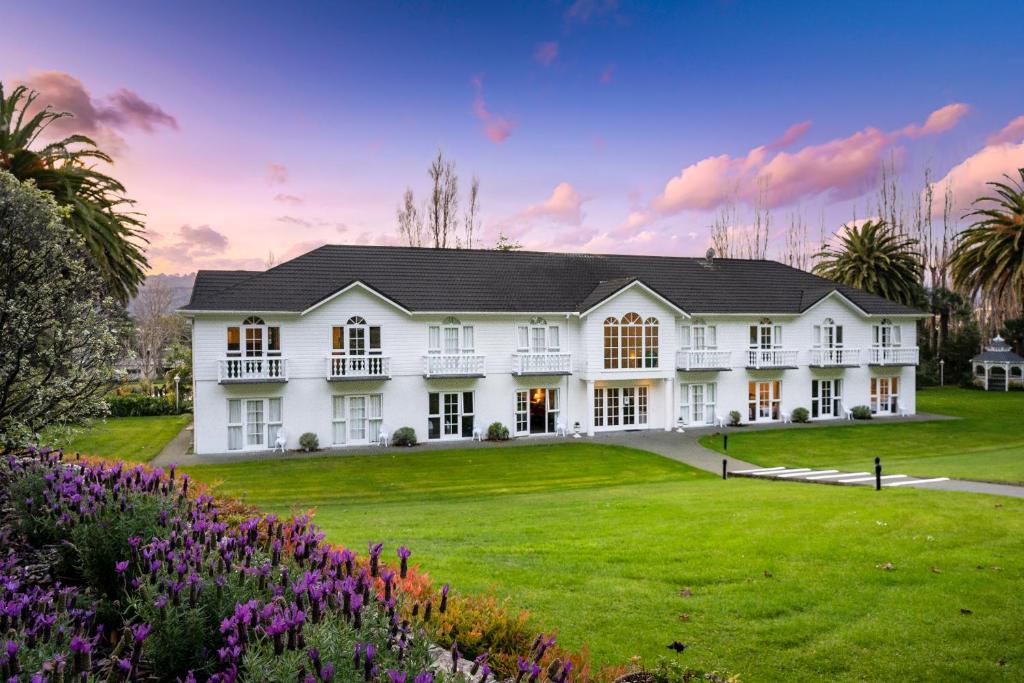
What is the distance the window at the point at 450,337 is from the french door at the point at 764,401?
54.1ft

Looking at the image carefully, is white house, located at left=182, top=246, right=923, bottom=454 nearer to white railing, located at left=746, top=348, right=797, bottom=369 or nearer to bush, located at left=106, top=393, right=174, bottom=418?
white railing, located at left=746, top=348, right=797, bottom=369

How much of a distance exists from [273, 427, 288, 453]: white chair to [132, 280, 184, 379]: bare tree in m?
38.8

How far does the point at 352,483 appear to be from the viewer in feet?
70.4

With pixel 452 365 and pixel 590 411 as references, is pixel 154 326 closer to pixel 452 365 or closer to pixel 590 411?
pixel 452 365

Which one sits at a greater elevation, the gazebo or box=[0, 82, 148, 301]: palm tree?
box=[0, 82, 148, 301]: palm tree

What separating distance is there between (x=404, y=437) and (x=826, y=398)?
2522 centimetres

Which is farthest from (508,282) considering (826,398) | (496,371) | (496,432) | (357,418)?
(826,398)

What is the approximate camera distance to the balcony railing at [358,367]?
27.8 metres

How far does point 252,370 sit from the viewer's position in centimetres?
2700

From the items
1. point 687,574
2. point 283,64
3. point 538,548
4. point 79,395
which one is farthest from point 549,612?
point 283,64

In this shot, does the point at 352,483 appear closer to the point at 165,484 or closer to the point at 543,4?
the point at 165,484

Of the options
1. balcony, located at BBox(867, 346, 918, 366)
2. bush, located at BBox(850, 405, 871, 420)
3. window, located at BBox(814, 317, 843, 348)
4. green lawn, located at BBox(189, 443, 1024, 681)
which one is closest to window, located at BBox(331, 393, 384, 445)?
green lawn, located at BBox(189, 443, 1024, 681)

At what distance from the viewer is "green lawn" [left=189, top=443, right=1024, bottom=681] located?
625cm

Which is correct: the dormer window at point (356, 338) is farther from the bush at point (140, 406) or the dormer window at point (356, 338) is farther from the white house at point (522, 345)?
the bush at point (140, 406)
